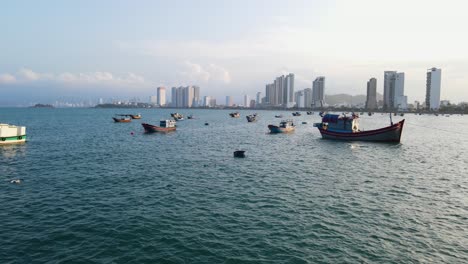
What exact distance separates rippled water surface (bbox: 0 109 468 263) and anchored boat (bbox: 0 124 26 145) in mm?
16461

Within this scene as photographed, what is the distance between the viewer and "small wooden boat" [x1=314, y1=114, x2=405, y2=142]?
71.6 meters

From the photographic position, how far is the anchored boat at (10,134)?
6063 cm

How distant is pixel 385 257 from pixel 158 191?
20678 mm

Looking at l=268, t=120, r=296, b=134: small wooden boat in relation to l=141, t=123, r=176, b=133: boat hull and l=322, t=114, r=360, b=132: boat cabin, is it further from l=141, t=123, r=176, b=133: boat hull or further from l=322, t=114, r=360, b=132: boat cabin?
l=141, t=123, r=176, b=133: boat hull

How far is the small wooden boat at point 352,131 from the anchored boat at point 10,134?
69391 millimetres

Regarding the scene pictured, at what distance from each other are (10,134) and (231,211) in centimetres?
5809

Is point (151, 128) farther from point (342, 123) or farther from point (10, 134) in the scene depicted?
point (342, 123)

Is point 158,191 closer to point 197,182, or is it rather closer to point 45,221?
point 197,182

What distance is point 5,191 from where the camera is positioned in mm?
29812

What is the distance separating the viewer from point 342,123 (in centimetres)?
7831

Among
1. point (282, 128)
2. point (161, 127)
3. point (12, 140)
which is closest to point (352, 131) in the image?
point (282, 128)

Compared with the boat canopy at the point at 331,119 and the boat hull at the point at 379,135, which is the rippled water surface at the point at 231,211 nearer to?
the boat hull at the point at 379,135

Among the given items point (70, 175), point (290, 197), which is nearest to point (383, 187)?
point (290, 197)

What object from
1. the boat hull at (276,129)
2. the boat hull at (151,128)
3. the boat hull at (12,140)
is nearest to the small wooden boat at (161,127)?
the boat hull at (151,128)
